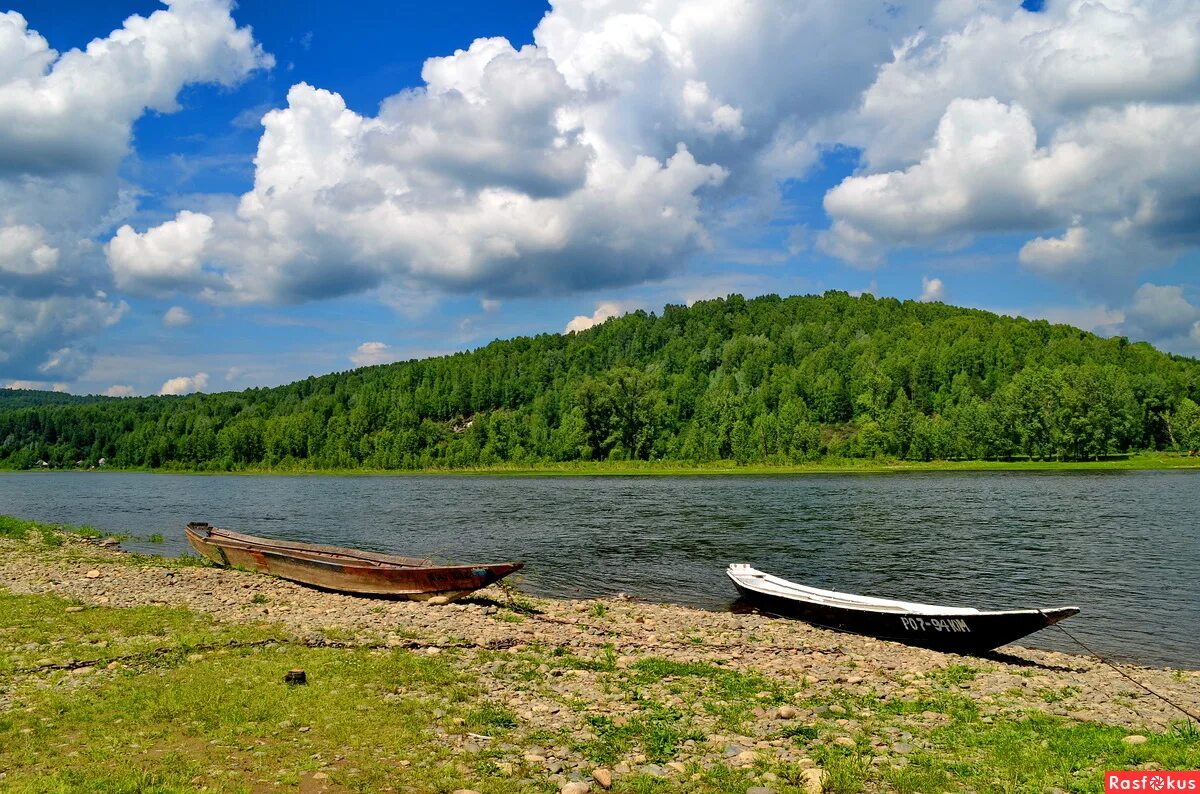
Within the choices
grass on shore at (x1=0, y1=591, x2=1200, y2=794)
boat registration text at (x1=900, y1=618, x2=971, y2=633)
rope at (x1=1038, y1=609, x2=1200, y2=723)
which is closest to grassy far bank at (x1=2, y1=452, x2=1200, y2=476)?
rope at (x1=1038, y1=609, x2=1200, y2=723)

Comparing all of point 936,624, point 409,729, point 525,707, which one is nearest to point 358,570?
point 525,707

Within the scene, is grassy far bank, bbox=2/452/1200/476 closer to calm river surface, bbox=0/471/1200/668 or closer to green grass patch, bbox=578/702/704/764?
calm river surface, bbox=0/471/1200/668

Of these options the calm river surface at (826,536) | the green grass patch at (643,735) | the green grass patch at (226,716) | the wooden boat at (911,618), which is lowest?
the calm river surface at (826,536)

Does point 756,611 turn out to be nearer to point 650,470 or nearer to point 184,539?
point 184,539

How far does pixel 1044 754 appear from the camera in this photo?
12.2 metres

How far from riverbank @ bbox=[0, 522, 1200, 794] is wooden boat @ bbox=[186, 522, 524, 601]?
2.33m

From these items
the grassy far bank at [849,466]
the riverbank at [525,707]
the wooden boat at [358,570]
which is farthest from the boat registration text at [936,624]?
the grassy far bank at [849,466]

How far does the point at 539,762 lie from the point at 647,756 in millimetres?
1814

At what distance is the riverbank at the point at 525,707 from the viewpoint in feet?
36.5

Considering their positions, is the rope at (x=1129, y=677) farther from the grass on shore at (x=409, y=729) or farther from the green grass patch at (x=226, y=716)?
the green grass patch at (x=226, y=716)

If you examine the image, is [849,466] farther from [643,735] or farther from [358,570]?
[643,735]

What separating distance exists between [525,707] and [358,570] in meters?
16.2

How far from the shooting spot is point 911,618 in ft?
77.2

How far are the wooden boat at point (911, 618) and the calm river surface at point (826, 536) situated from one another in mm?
3588
